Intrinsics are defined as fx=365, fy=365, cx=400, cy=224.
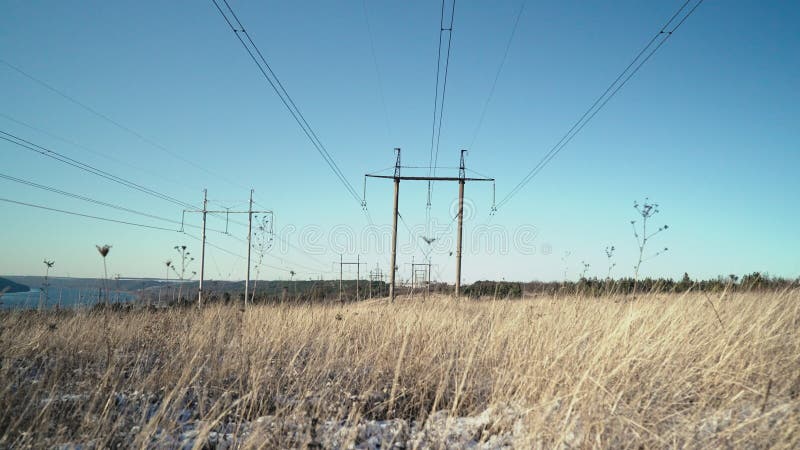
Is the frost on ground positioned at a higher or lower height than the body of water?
lower

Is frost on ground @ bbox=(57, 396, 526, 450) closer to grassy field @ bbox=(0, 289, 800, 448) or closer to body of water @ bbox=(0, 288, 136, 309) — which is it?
grassy field @ bbox=(0, 289, 800, 448)

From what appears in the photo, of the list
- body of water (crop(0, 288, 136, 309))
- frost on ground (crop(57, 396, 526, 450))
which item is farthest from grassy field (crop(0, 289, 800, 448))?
body of water (crop(0, 288, 136, 309))

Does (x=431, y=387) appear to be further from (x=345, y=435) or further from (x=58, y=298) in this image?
(x=58, y=298)

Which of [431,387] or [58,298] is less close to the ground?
[58,298]

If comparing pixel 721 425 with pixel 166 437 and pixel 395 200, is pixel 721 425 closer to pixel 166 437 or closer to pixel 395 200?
pixel 166 437

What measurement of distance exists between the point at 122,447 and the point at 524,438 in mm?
2701

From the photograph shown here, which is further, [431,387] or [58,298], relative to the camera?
[58,298]

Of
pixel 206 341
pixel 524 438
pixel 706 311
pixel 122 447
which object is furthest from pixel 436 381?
pixel 706 311

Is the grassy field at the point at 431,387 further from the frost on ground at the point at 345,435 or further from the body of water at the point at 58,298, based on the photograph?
the body of water at the point at 58,298

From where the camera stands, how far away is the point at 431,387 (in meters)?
3.70

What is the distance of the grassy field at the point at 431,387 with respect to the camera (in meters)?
2.39

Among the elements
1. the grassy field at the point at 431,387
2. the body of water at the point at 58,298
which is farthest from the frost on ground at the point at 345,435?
the body of water at the point at 58,298

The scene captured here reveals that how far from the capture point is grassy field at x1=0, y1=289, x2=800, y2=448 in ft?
7.84

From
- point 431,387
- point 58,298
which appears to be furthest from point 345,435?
point 58,298
